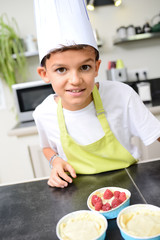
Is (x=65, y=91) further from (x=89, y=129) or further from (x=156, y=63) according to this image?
(x=156, y=63)

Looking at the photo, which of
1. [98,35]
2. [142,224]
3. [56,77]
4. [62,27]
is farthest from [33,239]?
[98,35]

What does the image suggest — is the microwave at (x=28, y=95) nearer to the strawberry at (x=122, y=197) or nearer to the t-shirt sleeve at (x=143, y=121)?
the t-shirt sleeve at (x=143, y=121)

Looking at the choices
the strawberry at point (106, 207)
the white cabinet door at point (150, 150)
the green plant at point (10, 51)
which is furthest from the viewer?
the green plant at point (10, 51)

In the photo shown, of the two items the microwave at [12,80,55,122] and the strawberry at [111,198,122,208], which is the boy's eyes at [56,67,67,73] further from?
the microwave at [12,80,55,122]

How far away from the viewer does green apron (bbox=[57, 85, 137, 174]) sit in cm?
96

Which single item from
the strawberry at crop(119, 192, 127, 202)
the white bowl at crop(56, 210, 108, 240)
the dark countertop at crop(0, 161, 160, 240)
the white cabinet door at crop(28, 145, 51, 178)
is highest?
the strawberry at crop(119, 192, 127, 202)

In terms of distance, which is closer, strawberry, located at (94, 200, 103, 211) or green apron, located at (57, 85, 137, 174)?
strawberry, located at (94, 200, 103, 211)

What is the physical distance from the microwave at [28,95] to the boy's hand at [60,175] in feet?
4.43

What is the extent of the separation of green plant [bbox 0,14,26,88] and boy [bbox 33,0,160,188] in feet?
4.69

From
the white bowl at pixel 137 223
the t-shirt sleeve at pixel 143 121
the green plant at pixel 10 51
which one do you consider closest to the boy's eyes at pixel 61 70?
the t-shirt sleeve at pixel 143 121

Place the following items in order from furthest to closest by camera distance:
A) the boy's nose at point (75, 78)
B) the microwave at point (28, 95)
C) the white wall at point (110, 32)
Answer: the white wall at point (110, 32) < the microwave at point (28, 95) < the boy's nose at point (75, 78)

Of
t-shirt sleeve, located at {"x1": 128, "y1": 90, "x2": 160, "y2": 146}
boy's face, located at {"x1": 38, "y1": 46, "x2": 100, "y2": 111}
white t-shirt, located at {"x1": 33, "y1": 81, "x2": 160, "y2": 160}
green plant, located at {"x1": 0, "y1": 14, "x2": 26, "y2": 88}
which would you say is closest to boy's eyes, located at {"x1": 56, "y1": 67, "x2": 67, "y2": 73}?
boy's face, located at {"x1": 38, "y1": 46, "x2": 100, "y2": 111}

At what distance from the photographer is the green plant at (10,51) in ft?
7.63

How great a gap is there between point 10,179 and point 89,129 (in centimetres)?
170
